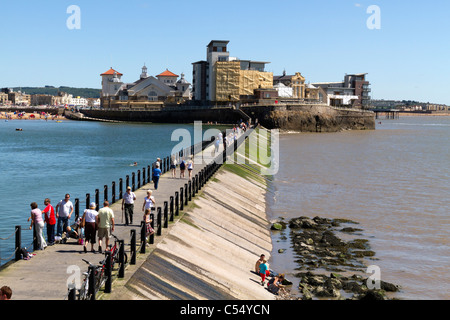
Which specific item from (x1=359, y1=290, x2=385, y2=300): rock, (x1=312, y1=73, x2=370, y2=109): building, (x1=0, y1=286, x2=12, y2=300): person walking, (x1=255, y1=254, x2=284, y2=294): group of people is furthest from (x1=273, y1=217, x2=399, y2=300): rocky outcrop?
(x1=312, y1=73, x2=370, y2=109): building

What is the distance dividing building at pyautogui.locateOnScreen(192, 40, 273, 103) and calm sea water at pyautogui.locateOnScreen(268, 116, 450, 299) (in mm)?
71295

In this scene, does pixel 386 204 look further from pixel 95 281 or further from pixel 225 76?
pixel 225 76

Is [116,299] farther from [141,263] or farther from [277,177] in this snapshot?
[277,177]

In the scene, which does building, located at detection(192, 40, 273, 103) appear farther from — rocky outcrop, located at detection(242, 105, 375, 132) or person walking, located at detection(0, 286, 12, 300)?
person walking, located at detection(0, 286, 12, 300)

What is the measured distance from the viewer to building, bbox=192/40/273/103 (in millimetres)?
134875

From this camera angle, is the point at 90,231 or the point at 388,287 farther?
the point at 388,287

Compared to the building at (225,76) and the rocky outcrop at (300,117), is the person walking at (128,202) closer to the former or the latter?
the rocky outcrop at (300,117)

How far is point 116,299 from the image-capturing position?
463 inches

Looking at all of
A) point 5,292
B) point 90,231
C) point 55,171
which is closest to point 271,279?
point 90,231

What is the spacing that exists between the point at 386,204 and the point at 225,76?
10437 cm

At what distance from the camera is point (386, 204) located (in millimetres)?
33812

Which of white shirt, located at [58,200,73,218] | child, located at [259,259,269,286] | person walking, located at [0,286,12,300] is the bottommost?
child, located at [259,259,269,286]

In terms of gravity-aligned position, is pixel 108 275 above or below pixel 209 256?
above

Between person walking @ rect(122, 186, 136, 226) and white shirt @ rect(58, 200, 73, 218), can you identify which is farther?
person walking @ rect(122, 186, 136, 226)
